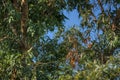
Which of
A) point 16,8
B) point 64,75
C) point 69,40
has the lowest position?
point 64,75

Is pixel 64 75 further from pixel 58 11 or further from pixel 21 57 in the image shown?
pixel 58 11

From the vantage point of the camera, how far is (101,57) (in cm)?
997

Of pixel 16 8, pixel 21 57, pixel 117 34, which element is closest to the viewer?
pixel 21 57

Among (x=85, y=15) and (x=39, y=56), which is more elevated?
(x=85, y=15)

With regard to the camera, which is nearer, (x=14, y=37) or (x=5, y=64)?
(x=5, y=64)

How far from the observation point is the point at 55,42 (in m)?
10.8

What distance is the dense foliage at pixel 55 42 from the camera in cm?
875

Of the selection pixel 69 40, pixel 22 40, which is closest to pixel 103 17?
pixel 69 40

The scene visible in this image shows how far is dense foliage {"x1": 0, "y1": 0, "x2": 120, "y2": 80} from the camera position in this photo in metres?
8.75

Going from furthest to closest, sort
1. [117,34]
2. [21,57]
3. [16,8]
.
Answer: [117,34], [16,8], [21,57]

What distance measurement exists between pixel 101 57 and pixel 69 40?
836mm

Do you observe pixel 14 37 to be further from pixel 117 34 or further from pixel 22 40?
pixel 117 34

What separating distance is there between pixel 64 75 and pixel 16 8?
169 centimetres

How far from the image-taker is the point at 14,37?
9.58 meters
